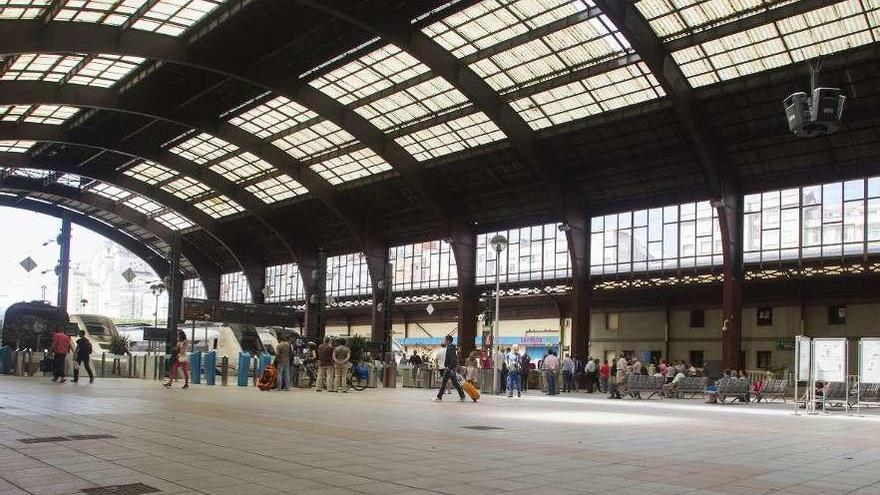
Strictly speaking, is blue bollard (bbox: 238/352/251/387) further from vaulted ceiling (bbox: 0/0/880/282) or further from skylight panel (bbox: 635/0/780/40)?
skylight panel (bbox: 635/0/780/40)

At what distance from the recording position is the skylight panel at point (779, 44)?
2742 cm

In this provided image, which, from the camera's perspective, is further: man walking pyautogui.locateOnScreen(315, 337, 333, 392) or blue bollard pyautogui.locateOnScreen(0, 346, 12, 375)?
blue bollard pyautogui.locateOnScreen(0, 346, 12, 375)

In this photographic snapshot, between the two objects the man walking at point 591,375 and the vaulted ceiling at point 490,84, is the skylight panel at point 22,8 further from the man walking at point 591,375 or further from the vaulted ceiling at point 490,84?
the man walking at point 591,375

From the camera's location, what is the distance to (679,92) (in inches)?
1270

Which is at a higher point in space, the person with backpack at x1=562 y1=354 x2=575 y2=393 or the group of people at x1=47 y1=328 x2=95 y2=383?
the group of people at x1=47 y1=328 x2=95 y2=383

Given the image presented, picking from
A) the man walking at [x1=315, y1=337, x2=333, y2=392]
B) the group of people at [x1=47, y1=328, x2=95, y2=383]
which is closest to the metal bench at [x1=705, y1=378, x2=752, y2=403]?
the man walking at [x1=315, y1=337, x2=333, y2=392]

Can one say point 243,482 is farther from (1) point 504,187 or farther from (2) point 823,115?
(1) point 504,187

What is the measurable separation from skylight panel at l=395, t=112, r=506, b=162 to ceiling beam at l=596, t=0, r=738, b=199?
1011 cm

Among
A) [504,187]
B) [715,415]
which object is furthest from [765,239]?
[715,415]

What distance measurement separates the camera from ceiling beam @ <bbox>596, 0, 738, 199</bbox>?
28719 mm

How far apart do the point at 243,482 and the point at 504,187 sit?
128 ft

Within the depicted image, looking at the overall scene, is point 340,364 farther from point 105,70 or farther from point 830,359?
point 105,70

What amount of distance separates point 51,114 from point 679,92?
3494 cm

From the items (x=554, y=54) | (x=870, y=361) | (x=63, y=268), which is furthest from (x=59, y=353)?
(x=870, y=361)
